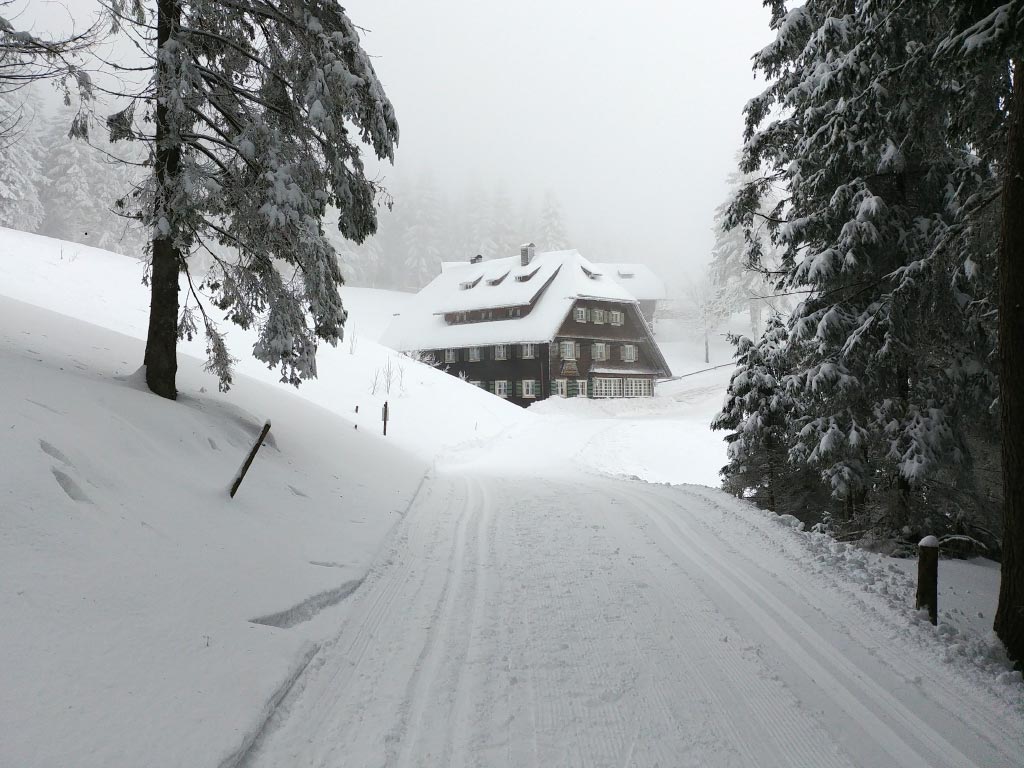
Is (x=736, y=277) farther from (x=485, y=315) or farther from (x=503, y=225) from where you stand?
(x=503, y=225)

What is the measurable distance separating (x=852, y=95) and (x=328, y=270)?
849 centimetres

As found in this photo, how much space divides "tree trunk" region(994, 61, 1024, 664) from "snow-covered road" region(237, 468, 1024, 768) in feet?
2.62

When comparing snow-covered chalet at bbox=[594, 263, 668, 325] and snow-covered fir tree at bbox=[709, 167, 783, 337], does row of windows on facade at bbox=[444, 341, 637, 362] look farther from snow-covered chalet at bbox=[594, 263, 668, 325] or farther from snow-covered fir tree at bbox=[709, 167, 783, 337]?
snow-covered chalet at bbox=[594, 263, 668, 325]

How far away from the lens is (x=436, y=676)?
4.19 metres

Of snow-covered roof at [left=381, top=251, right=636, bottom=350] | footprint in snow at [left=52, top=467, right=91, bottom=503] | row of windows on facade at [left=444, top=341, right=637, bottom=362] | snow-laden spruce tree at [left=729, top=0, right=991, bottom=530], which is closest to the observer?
footprint in snow at [left=52, top=467, right=91, bottom=503]

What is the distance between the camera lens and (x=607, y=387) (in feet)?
139

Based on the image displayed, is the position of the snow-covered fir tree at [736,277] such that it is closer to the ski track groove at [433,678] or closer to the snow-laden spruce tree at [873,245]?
the snow-laden spruce tree at [873,245]

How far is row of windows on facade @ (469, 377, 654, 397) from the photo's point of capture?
131ft

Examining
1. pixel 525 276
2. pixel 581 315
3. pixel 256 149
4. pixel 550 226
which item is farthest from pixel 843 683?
pixel 550 226

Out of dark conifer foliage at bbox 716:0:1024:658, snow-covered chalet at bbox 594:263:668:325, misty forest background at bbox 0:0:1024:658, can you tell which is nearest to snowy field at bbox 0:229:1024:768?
misty forest background at bbox 0:0:1024:658

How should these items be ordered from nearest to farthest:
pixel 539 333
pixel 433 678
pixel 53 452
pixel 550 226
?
pixel 433 678
pixel 53 452
pixel 539 333
pixel 550 226

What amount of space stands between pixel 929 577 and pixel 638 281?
65.1m

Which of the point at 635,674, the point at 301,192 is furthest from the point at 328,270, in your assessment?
the point at 635,674

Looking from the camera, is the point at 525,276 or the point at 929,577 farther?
the point at 525,276
